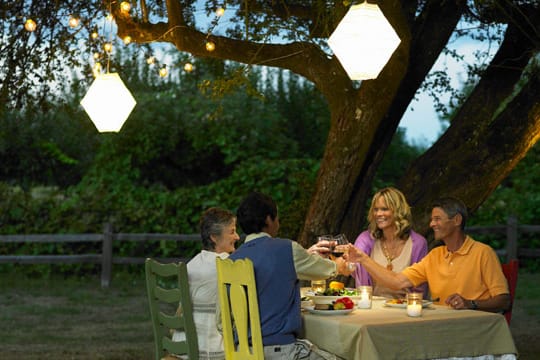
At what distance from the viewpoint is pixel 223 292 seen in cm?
423

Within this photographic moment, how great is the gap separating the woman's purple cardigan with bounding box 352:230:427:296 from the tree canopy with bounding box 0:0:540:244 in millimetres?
1077

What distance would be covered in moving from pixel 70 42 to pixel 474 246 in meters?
4.35

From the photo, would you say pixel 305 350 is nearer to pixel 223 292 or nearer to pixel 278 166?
pixel 223 292

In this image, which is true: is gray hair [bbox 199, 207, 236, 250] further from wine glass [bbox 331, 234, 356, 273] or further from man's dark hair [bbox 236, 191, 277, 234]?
wine glass [bbox 331, 234, 356, 273]

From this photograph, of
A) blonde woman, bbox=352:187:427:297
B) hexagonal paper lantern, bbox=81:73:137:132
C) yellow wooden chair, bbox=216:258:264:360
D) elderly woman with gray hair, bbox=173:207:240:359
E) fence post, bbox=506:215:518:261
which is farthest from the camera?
fence post, bbox=506:215:518:261

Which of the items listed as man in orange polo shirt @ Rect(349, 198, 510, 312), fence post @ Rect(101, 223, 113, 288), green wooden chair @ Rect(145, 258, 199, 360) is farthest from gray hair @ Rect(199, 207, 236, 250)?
fence post @ Rect(101, 223, 113, 288)

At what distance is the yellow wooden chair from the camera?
13.1ft

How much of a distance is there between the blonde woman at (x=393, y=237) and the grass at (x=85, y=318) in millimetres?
2554

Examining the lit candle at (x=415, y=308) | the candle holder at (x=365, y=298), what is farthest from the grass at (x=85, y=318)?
the lit candle at (x=415, y=308)

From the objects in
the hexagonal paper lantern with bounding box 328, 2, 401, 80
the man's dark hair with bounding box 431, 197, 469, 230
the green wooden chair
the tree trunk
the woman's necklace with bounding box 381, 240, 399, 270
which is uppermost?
the hexagonal paper lantern with bounding box 328, 2, 401, 80

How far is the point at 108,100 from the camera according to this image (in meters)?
5.40

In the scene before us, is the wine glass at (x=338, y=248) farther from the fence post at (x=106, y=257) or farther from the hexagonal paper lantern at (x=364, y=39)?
the fence post at (x=106, y=257)

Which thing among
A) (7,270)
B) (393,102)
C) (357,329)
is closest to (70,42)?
(393,102)

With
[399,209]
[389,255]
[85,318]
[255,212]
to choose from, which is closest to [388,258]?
[389,255]
